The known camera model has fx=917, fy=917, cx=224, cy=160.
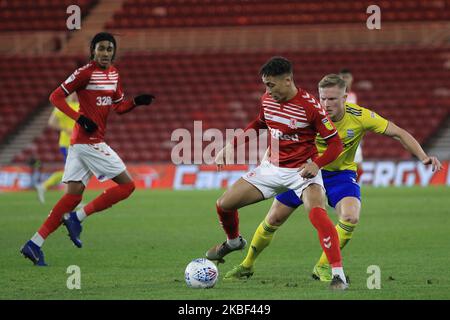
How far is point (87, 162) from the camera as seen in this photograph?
32.1 feet

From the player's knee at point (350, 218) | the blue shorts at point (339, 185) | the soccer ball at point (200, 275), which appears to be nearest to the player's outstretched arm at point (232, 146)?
the blue shorts at point (339, 185)

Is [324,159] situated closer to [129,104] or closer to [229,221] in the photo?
[229,221]

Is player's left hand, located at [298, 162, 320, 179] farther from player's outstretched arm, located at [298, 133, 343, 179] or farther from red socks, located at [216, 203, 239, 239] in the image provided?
red socks, located at [216, 203, 239, 239]

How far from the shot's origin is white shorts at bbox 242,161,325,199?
305 inches

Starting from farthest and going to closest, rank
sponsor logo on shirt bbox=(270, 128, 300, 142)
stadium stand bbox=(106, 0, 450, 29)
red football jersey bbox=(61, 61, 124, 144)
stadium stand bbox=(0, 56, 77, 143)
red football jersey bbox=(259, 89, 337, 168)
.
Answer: stadium stand bbox=(106, 0, 450, 29) → stadium stand bbox=(0, 56, 77, 143) → red football jersey bbox=(61, 61, 124, 144) → sponsor logo on shirt bbox=(270, 128, 300, 142) → red football jersey bbox=(259, 89, 337, 168)

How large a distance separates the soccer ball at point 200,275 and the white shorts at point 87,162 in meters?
2.66

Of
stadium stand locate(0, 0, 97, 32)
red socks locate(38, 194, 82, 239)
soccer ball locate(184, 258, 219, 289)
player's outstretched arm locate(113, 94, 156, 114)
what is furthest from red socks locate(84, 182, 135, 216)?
stadium stand locate(0, 0, 97, 32)

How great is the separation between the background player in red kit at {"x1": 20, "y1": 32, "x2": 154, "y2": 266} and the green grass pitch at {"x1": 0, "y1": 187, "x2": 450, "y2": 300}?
468mm

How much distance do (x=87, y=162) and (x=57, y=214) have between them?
0.67 metres

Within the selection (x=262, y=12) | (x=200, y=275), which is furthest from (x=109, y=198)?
(x=262, y=12)

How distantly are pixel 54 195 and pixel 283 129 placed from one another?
Answer: 15.2m

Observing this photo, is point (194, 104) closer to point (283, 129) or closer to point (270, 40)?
point (270, 40)
